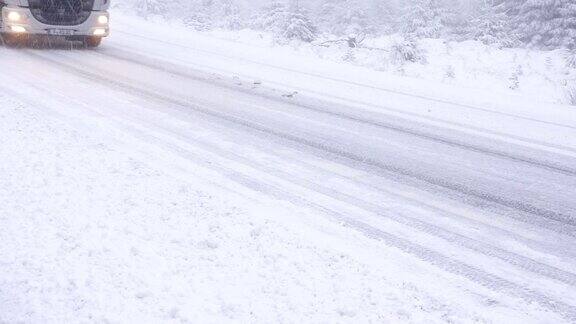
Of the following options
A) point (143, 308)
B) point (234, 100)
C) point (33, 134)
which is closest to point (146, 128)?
point (33, 134)

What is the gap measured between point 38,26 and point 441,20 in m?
27.6

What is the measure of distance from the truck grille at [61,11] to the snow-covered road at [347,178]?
242cm

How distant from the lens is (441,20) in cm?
3306

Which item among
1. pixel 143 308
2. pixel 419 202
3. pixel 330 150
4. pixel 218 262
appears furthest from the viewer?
pixel 330 150

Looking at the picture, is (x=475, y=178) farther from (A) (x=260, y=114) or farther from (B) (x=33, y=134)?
(B) (x=33, y=134)

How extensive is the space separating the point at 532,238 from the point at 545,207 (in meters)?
0.84

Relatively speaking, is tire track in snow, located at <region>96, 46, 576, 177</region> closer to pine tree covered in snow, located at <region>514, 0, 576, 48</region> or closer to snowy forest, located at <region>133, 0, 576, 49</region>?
snowy forest, located at <region>133, 0, 576, 49</region>

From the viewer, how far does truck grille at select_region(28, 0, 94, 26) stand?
38.3ft

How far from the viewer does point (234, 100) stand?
326 inches

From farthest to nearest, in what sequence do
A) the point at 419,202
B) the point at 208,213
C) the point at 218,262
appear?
the point at 419,202, the point at 208,213, the point at 218,262

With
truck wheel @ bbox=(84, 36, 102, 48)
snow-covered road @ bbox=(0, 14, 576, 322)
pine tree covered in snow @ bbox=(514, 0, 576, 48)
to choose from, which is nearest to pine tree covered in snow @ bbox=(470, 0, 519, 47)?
pine tree covered in snow @ bbox=(514, 0, 576, 48)

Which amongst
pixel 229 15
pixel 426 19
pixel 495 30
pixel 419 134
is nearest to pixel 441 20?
pixel 426 19

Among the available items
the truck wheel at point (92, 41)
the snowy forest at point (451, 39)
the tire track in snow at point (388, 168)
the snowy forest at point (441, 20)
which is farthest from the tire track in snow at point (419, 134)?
the snowy forest at point (441, 20)

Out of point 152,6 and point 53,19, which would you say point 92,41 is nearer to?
point 53,19
